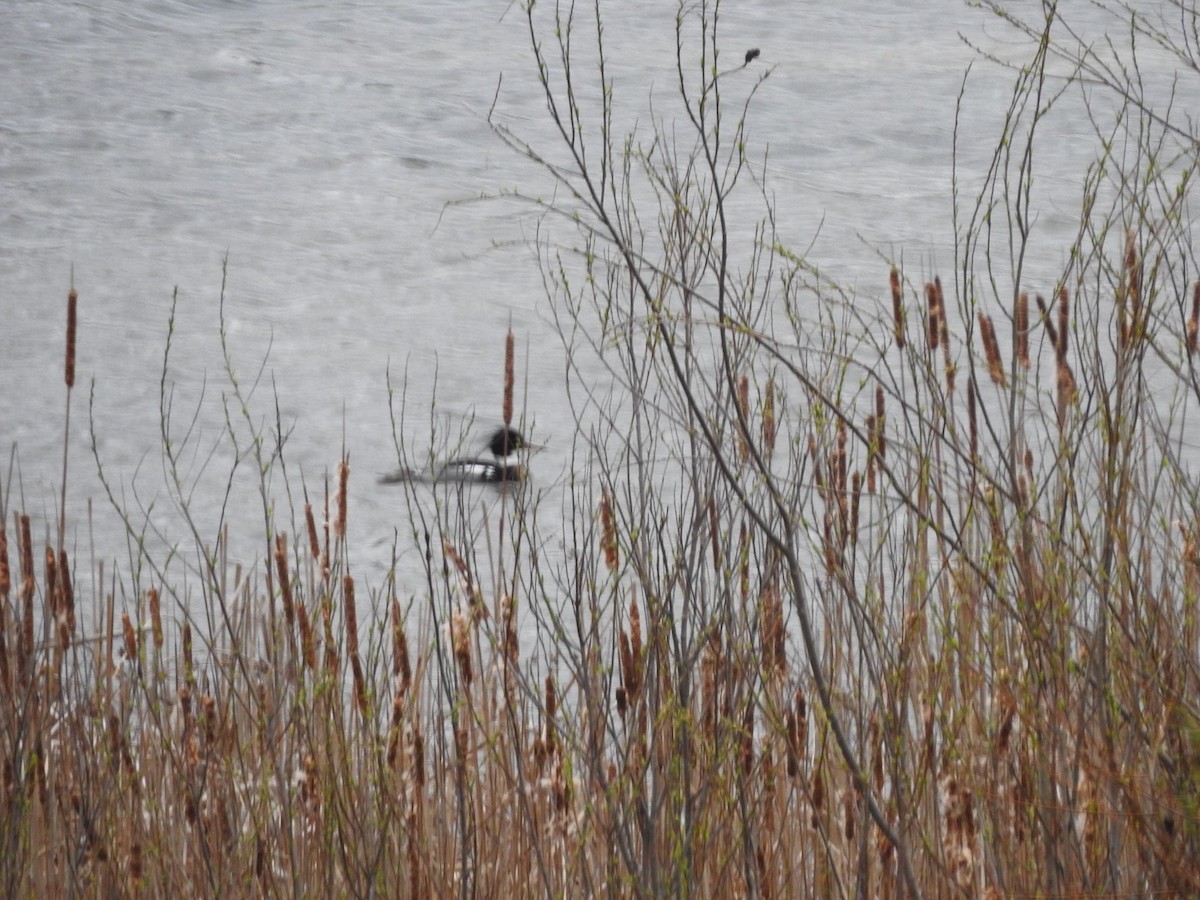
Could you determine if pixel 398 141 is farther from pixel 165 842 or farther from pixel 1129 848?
pixel 1129 848

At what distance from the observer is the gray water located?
5.30m

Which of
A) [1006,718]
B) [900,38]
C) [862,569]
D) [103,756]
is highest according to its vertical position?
[900,38]

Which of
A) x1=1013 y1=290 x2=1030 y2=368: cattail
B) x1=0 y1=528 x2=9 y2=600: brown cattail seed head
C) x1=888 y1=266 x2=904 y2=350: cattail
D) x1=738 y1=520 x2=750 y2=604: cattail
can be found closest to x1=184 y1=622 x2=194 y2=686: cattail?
x1=0 y1=528 x2=9 y2=600: brown cattail seed head

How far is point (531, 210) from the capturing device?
6777 millimetres

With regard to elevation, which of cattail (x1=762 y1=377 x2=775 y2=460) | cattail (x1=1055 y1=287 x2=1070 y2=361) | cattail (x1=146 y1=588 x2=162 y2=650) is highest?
cattail (x1=1055 y1=287 x2=1070 y2=361)

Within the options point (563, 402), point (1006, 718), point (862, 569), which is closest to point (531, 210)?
point (563, 402)

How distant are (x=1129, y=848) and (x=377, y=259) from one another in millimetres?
4960

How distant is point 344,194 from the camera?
22.5 feet

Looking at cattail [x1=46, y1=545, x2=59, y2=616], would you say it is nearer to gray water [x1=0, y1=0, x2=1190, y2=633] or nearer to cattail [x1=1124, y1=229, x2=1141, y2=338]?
cattail [x1=1124, y1=229, x2=1141, y2=338]

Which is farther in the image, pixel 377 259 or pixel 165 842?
pixel 377 259

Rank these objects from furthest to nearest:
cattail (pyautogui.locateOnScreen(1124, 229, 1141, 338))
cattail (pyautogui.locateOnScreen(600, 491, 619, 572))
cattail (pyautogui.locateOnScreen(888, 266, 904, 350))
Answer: cattail (pyautogui.locateOnScreen(600, 491, 619, 572)), cattail (pyautogui.locateOnScreen(888, 266, 904, 350)), cattail (pyautogui.locateOnScreen(1124, 229, 1141, 338))

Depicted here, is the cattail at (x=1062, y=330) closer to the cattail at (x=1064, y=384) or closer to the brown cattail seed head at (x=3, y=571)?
the cattail at (x=1064, y=384)

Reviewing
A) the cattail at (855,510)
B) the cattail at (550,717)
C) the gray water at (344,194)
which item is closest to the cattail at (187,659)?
the cattail at (550,717)

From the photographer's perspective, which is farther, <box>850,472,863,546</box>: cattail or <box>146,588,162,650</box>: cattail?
<box>146,588,162,650</box>: cattail
